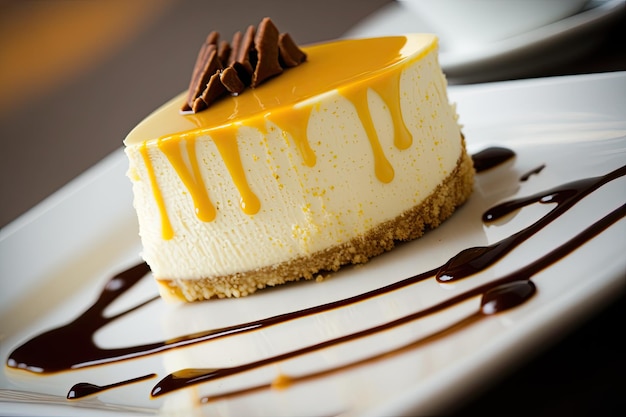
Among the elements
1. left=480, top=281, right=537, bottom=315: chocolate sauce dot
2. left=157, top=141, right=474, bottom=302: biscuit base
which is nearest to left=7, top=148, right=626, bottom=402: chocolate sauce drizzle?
left=480, top=281, right=537, bottom=315: chocolate sauce dot

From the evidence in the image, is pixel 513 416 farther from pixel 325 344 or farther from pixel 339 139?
pixel 339 139

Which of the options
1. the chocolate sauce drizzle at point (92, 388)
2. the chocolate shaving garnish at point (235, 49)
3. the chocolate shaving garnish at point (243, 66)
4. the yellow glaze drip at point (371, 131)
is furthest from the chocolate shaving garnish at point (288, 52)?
the chocolate sauce drizzle at point (92, 388)

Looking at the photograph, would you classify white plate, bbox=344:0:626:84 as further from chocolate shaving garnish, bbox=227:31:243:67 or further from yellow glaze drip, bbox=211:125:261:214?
yellow glaze drip, bbox=211:125:261:214

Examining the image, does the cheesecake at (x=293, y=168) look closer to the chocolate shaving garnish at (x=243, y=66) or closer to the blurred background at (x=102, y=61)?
the chocolate shaving garnish at (x=243, y=66)

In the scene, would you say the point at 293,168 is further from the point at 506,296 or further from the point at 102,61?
the point at 102,61

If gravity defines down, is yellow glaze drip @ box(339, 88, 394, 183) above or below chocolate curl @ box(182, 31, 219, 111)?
below

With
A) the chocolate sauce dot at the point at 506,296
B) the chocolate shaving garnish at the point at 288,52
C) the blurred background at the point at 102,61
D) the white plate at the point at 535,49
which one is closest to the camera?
the chocolate sauce dot at the point at 506,296

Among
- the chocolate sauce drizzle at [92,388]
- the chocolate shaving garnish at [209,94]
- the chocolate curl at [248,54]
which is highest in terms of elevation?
the chocolate curl at [248,54]
